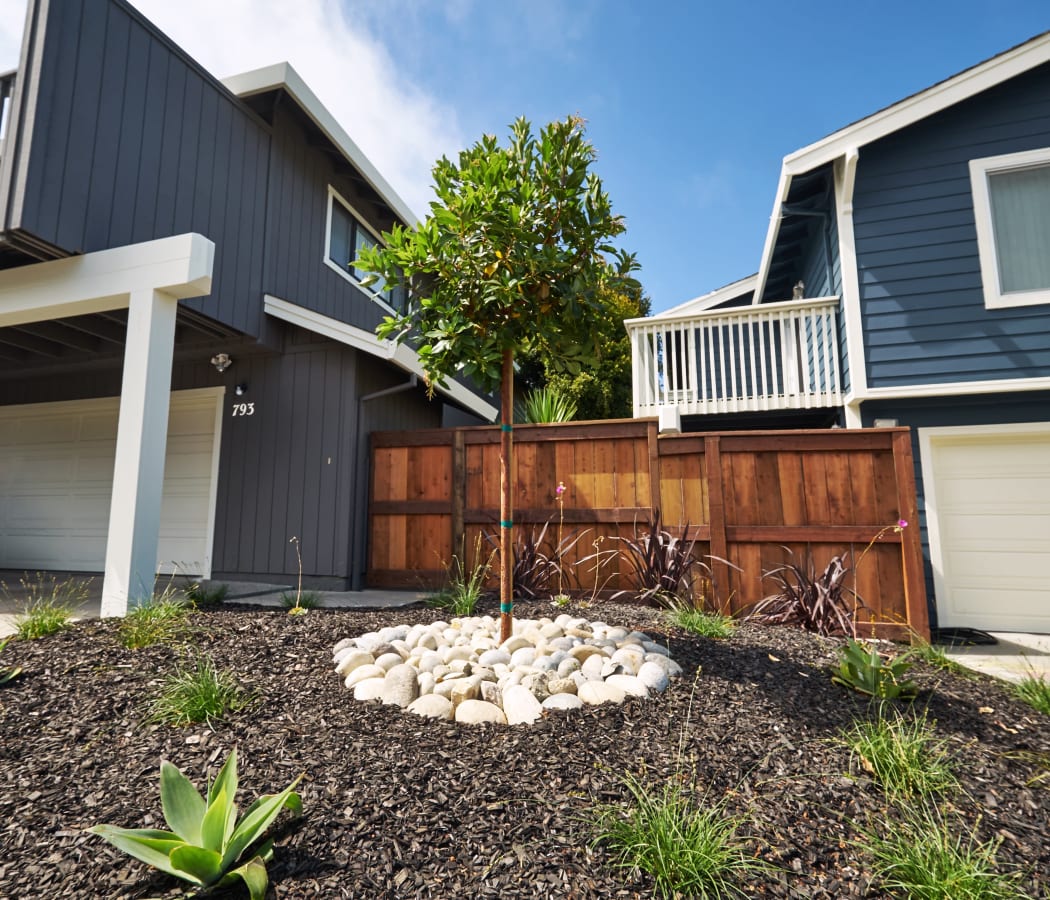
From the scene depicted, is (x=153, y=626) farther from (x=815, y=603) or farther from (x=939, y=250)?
(x=939, y=250)

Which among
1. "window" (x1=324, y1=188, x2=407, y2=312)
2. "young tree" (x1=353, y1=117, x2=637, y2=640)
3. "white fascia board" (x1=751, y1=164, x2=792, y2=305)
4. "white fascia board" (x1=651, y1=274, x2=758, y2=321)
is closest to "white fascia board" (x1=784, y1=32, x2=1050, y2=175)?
"white fascia board" (x1=751, y1=164, x2=792, y2=305)

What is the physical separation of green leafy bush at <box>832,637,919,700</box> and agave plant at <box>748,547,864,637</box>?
1461mm

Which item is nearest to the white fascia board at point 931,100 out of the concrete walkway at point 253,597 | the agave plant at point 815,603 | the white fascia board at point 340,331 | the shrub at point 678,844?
the agave plant at point 815,603

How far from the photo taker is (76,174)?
4219mm

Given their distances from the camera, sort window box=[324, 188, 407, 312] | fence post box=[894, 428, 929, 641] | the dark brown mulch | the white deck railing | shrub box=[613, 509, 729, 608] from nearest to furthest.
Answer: the dark brown mulch < fence post box=[894, 428, 929, 641] < shrub box=[613, 509, 729, 608] < the white deck railing < window box=[324, 188, 407, 312]

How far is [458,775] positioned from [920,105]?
6550mm

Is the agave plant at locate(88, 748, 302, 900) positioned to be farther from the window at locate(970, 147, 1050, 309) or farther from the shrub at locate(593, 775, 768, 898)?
the window at locate(970, 147, 1050, 309)

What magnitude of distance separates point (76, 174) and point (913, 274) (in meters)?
6.91

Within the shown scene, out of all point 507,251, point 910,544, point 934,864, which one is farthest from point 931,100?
point 934,864

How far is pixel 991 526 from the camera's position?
4.80 m

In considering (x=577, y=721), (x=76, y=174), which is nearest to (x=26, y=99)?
(x=76, y=174)

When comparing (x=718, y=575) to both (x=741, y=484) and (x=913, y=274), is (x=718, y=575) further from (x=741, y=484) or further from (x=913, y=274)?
(x=913, y=274)

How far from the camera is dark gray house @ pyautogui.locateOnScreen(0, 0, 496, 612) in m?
3.84

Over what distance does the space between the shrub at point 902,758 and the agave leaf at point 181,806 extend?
179 cm
